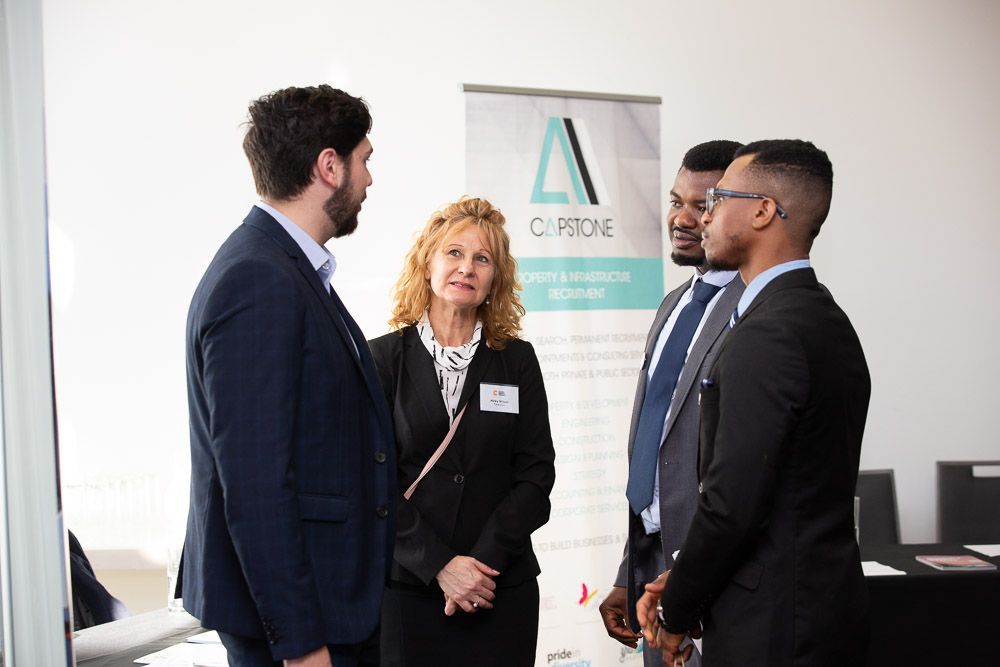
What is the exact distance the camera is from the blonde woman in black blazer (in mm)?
2348

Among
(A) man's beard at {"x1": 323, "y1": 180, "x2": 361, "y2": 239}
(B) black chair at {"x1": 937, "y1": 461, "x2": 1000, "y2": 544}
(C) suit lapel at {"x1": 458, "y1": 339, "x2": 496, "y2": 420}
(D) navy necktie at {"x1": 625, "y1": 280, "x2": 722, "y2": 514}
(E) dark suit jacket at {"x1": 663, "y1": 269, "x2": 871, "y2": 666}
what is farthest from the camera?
(B) black chair at {"x1": 937, "y1": 461, "x2": 1000, "y2": 544}

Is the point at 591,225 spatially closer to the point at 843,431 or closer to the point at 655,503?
the point at 655,503

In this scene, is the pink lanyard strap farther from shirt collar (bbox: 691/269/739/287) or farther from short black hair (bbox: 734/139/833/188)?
short black hair (bbox: 734/139/833/188)

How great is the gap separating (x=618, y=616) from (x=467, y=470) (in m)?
0.60

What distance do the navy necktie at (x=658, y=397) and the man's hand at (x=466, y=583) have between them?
1.42 ft

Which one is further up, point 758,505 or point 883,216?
point 883,216

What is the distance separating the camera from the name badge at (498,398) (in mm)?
2449

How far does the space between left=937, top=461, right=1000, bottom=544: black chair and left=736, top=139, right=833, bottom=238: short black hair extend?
2.85 meters

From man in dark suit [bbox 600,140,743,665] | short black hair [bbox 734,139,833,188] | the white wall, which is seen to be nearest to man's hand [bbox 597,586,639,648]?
man in dark suit [bbox 600,140,743,665]

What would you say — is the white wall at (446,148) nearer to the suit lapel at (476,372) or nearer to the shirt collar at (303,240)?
the suit lapel at (476,372)

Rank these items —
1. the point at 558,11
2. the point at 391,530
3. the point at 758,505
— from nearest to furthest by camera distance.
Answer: the point at 758,505, the point at 391,530, the point at 558,11

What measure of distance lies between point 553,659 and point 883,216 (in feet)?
10.5

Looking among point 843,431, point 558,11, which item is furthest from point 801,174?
point 558,11

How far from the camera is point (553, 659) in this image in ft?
12.2
